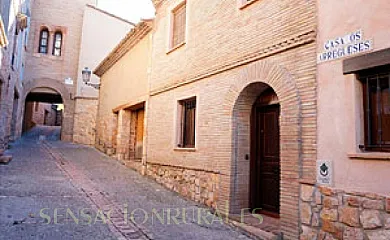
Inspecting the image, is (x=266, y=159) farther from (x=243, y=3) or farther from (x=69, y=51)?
(x=69, y=51)

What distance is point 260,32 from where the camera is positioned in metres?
5.51

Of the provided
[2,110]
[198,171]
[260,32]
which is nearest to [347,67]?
[260,32]

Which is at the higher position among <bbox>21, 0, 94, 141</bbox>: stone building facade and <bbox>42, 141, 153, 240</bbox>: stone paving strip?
<bbox>21, 0, 94, 141</bbox>: stone building facade

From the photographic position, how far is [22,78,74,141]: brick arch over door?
18.7 m

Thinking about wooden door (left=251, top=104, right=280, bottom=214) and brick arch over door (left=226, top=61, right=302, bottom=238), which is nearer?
brick arch over door (left=226, top=61, right=302, bottom=238)

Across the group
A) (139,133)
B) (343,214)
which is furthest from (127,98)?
(343,214)

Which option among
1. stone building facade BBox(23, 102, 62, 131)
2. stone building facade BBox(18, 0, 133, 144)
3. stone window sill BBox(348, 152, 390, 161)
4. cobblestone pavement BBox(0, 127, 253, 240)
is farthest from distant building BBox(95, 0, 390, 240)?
stone building facade BBox(23, 102, 62, 131)

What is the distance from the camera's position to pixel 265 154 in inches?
230

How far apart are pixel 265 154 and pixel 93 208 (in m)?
3.24

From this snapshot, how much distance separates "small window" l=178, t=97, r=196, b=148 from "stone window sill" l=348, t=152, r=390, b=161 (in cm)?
425

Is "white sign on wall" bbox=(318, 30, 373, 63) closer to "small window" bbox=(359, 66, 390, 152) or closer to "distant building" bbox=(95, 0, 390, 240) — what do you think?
"distant building" bbox=(95, 0, 390, 240)

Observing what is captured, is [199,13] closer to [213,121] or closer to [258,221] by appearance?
[213,121]

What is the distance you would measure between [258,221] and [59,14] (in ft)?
62.3

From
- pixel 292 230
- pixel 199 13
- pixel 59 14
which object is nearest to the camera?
pixel 292 230
